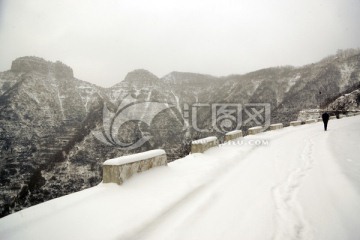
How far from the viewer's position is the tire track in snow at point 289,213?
9.12ft

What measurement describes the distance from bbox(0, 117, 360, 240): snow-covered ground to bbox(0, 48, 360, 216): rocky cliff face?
71521mm

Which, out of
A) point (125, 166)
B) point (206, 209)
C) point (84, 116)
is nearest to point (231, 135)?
point (125, 166)

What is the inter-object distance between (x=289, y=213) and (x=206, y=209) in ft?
4.16

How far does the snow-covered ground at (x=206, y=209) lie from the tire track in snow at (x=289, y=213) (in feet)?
0.04

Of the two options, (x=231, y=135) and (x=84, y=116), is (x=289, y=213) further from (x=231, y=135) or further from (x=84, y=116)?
(x=84, y=116)

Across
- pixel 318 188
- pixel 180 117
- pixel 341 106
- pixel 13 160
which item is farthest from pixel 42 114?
pixel 318 188

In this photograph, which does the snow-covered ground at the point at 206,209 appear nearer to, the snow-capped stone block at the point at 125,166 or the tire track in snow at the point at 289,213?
the tire track in snow at the point at 289,213

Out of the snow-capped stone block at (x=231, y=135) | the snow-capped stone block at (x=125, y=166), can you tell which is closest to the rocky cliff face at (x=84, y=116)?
the snow-capped stone block at (x=231, y=135)

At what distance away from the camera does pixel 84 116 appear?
12975 centimetres

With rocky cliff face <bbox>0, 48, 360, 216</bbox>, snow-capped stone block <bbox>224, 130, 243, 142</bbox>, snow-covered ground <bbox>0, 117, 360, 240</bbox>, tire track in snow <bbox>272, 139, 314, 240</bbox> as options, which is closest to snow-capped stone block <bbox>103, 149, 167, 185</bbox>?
snow-covered ground <bbox>0, 117, 360, 240</bbox>

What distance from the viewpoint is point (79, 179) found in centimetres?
7200

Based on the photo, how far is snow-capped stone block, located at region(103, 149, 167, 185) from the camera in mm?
4418

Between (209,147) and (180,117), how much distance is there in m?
132

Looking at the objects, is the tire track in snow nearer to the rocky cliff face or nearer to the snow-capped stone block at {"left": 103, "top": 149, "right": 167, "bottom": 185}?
the snow-capped stone block at {"left": 103, "top": 149, "right": 167, "bottom": 185}
